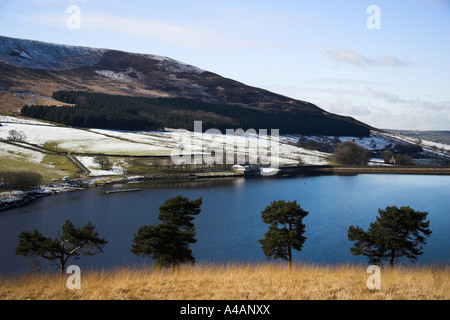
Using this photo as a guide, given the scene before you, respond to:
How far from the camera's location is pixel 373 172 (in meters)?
133

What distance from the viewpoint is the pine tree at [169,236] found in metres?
26.1

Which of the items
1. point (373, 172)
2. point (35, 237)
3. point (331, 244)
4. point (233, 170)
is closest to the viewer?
point (35, 237)

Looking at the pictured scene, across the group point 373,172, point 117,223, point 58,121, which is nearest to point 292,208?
point 117,223

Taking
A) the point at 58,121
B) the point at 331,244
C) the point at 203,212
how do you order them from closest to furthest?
the point at 331,244 < the point at 203,212 < the point at 58,121

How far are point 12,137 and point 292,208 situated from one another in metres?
118

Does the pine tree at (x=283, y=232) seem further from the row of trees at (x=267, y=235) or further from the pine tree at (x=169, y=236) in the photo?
the pine tree at (x=169, y=236)

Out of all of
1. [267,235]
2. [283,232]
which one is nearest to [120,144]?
[267,235]

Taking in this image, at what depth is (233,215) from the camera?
58.5 metres
